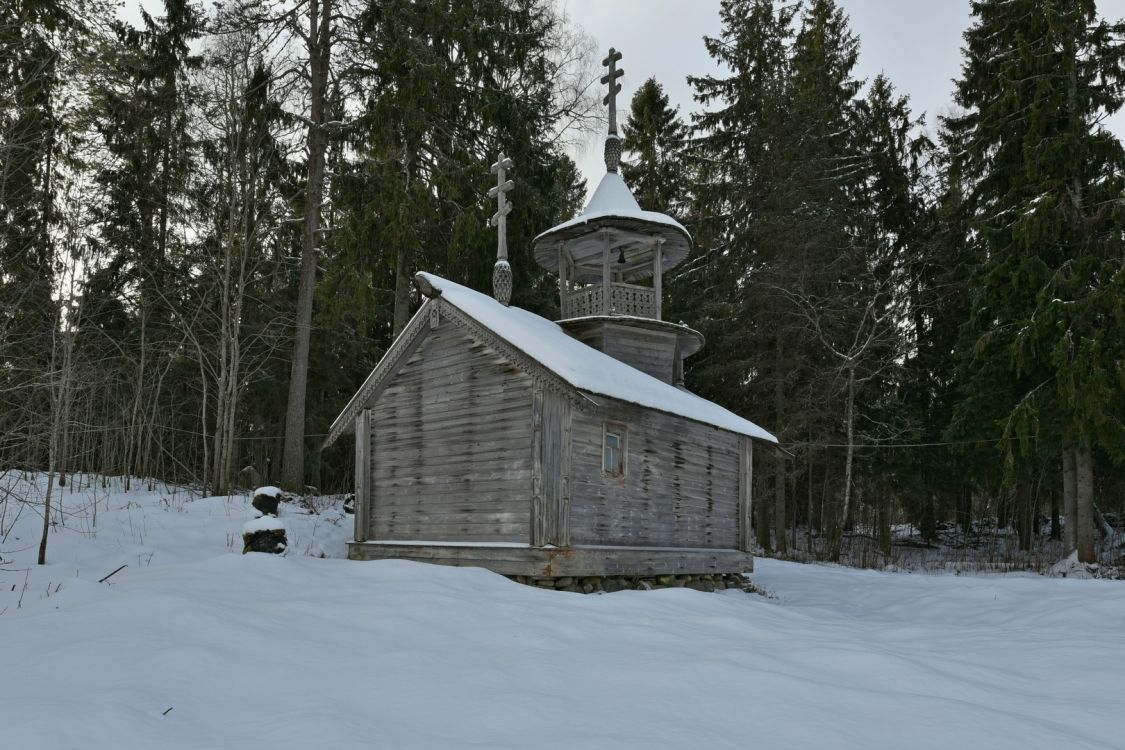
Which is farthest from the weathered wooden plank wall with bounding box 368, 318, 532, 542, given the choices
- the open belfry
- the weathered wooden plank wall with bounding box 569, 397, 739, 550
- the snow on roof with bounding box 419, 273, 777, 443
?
the weathered wooden plank wall with bounding box 569, 397, 739, 550

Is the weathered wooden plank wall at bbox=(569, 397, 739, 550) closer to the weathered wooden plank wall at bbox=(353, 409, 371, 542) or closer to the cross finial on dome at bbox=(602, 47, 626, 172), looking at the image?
the weathered wooden plank wall at bbox=(353, 409, 371, 542)

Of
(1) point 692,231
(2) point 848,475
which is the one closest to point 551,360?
(2) point 848,475

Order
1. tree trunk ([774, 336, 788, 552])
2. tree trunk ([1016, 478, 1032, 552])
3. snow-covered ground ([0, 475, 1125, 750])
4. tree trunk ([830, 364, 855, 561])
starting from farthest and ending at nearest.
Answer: tree trunk ([1016, 478, 1032, 552]), tree trunk ([774, 336, 788, 552]), tree trunk ([830, 364, 855, 561]), snow-covered ground ([0, 475, 1125, 750])

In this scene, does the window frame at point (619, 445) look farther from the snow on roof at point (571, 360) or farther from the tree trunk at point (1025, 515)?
the tree trunk at point (1025, 515)

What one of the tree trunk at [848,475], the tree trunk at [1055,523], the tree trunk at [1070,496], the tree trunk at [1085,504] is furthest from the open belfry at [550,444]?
the tree trunk at [1055,523]

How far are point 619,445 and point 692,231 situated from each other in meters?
20.2

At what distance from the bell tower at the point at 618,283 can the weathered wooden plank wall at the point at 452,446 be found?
368 centimetres

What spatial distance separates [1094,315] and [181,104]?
2560 centimetres

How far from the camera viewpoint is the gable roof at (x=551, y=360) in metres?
12.1

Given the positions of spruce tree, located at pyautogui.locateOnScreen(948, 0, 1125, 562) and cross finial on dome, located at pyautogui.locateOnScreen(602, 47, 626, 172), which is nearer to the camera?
cross finial on dome, located at pyautogui.locateOnScreen(602, 47, 626, 172)

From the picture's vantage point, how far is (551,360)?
12.0m

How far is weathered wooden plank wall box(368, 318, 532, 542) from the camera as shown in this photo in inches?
503

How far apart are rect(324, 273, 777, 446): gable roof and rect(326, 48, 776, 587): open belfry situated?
39 millimetres

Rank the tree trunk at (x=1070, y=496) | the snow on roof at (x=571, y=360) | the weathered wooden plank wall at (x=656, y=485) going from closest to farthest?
the snow on roof at (x=571, y=360) < the weathered wooden plank wall at (x=656, y=485) < the tree trunk at (x=1070, y=496)
